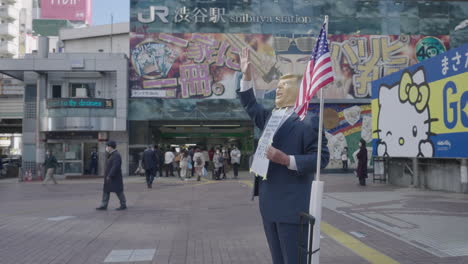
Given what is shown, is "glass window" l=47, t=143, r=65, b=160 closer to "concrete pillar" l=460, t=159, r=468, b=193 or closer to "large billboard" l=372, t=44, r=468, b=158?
"large billboard" l=372, t=44, r=468, b=158

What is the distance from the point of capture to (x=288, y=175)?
335 centimetres

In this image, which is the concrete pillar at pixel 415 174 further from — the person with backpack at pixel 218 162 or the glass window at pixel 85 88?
the glass window at pixel 85 88

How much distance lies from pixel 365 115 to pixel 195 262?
24531 mm

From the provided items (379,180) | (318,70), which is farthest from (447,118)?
(318,70)

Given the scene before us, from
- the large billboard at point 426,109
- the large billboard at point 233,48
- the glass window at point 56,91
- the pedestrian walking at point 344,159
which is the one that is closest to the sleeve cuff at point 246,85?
the large billboard at point 426,109

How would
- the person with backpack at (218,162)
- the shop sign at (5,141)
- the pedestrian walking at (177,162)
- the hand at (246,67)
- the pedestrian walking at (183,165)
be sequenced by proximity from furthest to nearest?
the shop sign at (5,141) < the pedestrian walking at (177,162) < the pedestrian walking at (183,165) < the person with backpack at (218,162) < the hand at (246,67)

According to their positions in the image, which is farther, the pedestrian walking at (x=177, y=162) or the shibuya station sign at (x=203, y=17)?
the shibuya station sign at (x=203, y=17)

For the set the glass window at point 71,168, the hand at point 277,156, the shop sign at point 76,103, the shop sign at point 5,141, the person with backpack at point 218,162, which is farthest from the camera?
the shop sign at point 5,141

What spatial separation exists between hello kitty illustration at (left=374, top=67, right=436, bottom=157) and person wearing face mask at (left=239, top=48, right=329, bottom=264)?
1203 cm

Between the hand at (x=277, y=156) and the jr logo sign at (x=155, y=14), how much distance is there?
2631 centimetres

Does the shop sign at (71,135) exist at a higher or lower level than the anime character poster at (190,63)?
lower

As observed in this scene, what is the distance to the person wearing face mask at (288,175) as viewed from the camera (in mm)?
3275

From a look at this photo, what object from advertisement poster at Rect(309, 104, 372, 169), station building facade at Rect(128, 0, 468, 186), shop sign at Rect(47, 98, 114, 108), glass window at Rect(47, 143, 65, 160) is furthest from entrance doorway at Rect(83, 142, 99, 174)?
advertisement poster at Rect(309, 104, 372, 169)

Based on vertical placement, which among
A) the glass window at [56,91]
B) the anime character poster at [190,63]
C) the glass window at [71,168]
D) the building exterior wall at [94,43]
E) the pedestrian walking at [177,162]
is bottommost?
the glass window at [71,168]
